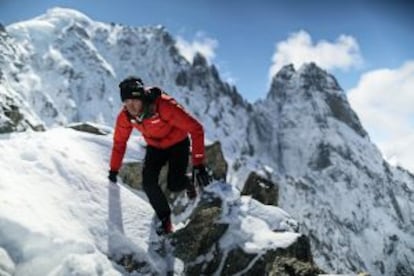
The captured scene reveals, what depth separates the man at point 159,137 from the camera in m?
9.38

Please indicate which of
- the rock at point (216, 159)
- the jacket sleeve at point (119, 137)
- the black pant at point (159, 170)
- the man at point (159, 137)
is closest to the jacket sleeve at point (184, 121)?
the man at point (159, 137)

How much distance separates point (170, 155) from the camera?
10.4 meters

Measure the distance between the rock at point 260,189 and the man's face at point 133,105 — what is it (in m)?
6.09

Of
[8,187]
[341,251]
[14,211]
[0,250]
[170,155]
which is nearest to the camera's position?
[0,250]

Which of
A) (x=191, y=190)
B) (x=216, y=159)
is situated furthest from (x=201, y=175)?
(x=216, y=159)

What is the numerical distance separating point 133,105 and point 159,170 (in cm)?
142

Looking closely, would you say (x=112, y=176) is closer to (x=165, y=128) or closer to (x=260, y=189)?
(x=165, y=128)

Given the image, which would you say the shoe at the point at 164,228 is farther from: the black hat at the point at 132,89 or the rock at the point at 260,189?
the rock at the point at 260,189

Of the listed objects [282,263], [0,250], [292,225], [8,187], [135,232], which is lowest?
[0,250]

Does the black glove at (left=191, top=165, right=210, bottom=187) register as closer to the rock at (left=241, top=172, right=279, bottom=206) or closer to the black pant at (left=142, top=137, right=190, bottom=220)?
the black pant at (left=142, top=137, right=190, bottom=220)

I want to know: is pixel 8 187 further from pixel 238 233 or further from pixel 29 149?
pixel 238 233

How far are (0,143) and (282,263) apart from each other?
17.4ft

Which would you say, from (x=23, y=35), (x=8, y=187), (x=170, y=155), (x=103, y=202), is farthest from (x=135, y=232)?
(x=23, y=35)

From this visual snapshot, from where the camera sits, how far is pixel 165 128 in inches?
394
